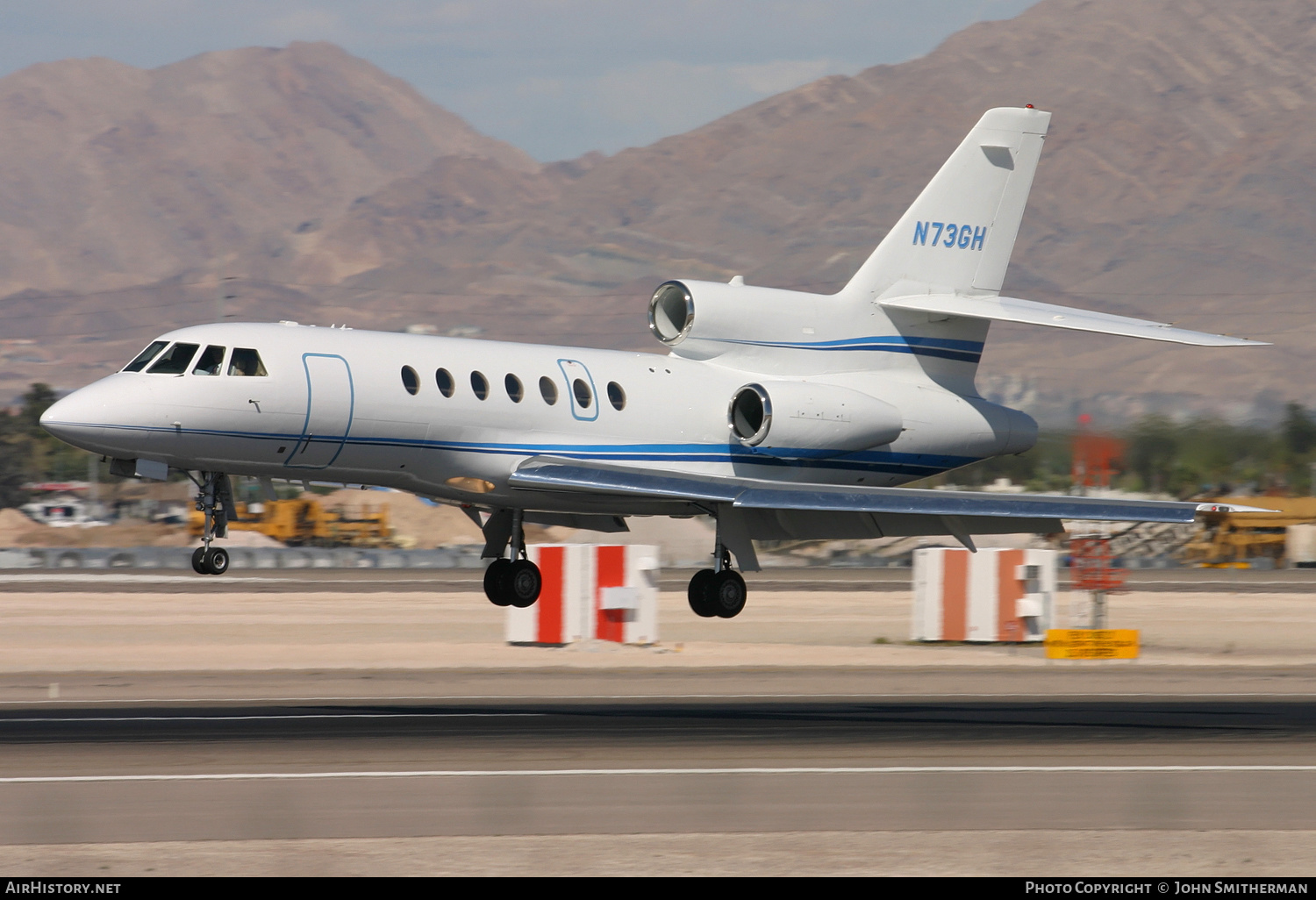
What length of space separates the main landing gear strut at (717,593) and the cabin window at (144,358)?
894cm

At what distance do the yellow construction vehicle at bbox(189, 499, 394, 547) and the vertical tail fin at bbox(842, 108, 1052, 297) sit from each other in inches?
1983

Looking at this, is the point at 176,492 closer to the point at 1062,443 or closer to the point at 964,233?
the point at 1062,443

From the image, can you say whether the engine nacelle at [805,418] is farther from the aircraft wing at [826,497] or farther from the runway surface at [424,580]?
the runway surface at [424,580]

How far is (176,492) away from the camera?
Result: 299ft

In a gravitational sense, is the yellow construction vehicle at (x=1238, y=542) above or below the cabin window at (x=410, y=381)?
below

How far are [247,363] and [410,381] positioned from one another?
2.21 m

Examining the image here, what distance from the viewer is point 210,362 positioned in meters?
22.0

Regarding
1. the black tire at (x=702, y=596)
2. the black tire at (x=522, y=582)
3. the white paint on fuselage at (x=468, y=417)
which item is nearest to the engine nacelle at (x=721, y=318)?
the white paint on fuselage at (x=468, y=417)

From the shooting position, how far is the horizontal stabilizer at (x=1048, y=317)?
79.5 feet

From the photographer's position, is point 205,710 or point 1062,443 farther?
point 1062,443

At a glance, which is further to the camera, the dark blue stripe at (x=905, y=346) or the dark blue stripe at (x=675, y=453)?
the dark blue stripe at (x=905, y=346)
